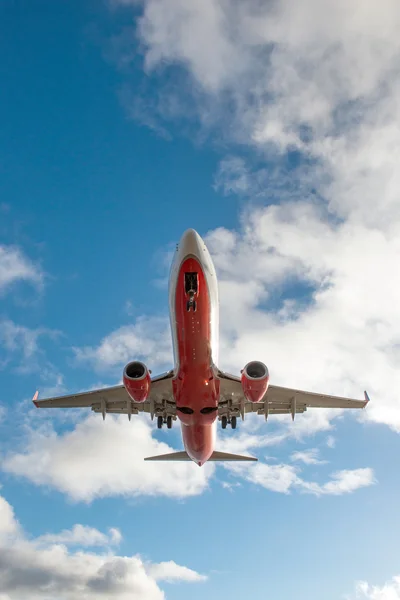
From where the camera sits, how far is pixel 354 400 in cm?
2878

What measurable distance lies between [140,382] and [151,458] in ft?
37.6

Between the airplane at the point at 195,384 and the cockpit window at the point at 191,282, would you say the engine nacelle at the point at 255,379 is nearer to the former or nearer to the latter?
the airplane at the point at 195,384

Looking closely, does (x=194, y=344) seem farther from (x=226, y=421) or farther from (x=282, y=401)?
(x=282, y=401)

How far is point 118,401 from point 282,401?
9.46m

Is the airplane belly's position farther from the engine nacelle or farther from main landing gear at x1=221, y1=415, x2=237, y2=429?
main landing gear at x1=221, y1=415, x2=237, y2=429

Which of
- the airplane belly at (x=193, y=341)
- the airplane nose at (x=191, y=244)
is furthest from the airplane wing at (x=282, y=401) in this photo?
the airplane nose at (x=191, y=244)

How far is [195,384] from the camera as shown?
22922 mm

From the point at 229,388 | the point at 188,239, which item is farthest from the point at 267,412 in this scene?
the point at 188,239

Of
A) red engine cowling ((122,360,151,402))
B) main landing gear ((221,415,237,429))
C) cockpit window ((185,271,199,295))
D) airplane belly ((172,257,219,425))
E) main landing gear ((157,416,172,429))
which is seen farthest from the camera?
main landing gear ((221,415,237,429))

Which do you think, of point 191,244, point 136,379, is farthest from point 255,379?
point 191,244

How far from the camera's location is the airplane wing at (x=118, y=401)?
27.4 metres

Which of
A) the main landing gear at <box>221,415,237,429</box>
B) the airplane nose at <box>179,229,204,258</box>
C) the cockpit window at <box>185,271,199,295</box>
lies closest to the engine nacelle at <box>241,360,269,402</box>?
the cockpit window at <box>185,271,199,295</box>

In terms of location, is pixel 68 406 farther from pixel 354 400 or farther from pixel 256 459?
pixel 354 400

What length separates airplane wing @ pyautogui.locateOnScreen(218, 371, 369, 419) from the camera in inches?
1104
